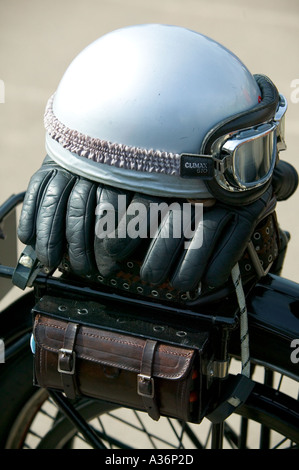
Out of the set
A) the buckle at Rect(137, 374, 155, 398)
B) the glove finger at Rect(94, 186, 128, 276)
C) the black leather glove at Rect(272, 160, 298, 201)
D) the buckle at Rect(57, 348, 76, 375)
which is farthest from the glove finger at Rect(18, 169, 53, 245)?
the black leather glove at Rect(272, 160, 298, 201)

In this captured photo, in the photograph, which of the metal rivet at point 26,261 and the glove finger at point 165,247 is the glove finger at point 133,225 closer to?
the glove finger at point 165,247

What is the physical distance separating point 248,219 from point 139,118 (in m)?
0.24

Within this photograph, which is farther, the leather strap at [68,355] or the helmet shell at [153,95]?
the leather strap at [68,355]

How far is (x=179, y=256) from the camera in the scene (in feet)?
3.68

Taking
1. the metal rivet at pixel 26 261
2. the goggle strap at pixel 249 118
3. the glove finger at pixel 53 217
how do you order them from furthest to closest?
the metal rivet at pixel 26 261
the glove finger at pixel 53 217
the goggle strap at pixel 249 118

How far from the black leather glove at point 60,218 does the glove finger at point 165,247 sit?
0.12m

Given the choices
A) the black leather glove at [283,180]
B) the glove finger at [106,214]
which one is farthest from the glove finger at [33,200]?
the black leather glove at [283,180]

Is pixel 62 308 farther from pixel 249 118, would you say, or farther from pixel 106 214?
→ pixel 249 118

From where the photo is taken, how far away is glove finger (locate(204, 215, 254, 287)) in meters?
1.11

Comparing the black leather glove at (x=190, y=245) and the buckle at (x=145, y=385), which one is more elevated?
the black leather glove at (x=190, y=245)

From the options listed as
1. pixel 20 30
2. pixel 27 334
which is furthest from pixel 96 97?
pixel 20 30

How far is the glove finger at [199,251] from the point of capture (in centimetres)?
110

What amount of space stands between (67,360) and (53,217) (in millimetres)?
246

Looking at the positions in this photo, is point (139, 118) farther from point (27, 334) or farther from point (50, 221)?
point (27, 334)
